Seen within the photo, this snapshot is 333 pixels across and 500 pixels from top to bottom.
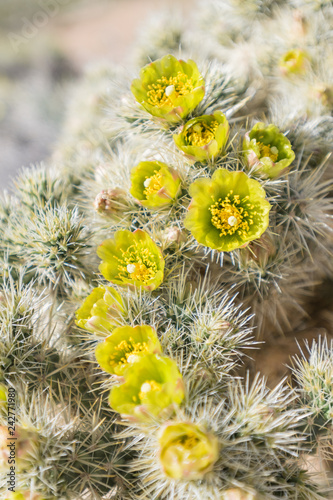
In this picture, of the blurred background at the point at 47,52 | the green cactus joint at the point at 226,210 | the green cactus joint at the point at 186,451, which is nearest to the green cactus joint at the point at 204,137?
the green cactus joint at the point at 226,210

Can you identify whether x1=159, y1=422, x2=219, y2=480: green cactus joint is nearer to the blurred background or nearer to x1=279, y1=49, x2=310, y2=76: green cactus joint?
x1=279, y1=49, x2=310, y2=76: green cactus joint

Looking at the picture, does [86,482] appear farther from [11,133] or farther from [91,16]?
[91,16]

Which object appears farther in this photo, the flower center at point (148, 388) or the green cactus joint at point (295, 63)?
the green cactus joint at point (295, 63)

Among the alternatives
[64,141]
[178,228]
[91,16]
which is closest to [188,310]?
[178,228]

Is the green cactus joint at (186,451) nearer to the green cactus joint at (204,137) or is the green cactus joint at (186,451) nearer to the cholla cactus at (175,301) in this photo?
the cholla cactus at (175,301)

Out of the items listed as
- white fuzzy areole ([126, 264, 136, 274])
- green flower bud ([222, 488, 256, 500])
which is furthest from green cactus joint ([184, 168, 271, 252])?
green flower bud ([222, 488, 256, 500])

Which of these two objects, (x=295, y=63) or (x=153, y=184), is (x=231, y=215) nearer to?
(x=153, y=184)
